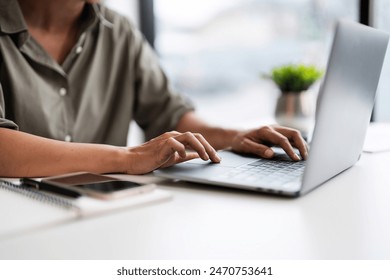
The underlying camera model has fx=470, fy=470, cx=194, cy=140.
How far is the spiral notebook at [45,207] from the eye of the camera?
1.82ft

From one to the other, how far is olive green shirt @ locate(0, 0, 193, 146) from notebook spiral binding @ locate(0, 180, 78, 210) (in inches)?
15.6

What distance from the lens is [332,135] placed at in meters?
0.71

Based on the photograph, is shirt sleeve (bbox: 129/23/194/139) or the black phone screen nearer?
the black phone screen

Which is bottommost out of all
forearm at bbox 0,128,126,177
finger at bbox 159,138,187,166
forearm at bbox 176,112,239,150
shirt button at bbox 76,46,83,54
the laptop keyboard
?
forearm at bbox 176,112,239,150

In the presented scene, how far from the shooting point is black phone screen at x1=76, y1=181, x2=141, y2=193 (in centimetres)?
64

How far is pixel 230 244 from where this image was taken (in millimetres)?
523

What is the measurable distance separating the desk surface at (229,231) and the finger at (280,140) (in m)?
0.17

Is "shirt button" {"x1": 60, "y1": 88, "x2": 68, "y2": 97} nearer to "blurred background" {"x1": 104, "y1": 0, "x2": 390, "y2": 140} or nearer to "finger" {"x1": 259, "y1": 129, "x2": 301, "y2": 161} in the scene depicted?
"finger" {"x1": 259, "y1": 129, "x2": 301, "y2": 161}

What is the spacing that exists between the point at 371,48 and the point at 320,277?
1.57 feet

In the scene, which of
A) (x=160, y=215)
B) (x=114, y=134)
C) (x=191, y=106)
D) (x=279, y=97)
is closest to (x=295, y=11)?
(x=279, y=97)

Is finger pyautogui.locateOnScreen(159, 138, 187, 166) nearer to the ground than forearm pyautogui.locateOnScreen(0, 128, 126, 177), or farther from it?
farther from it

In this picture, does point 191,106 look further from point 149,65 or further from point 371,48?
point 371,48

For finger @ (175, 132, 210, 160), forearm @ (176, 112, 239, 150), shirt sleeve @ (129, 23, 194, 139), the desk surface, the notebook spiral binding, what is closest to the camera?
the desk surface

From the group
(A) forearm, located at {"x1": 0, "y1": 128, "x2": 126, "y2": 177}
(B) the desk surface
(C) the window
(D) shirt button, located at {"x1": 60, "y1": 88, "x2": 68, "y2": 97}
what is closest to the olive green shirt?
(D) shirt button, located at {"x1": 60, "y1": 88, "x2": 68, "y2": 97}
